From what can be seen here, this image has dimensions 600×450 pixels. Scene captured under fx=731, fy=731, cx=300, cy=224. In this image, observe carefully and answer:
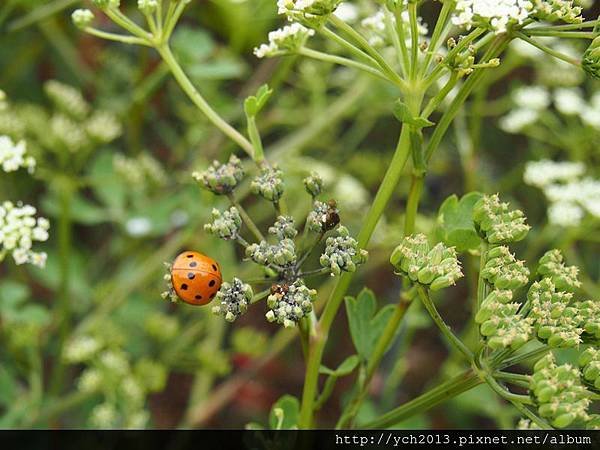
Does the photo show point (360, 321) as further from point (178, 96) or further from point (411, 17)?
point (178, 96)

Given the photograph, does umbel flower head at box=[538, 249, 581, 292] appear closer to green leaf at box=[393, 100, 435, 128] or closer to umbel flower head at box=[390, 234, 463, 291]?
umbel flower head at box=[390, 234, 463, 291]

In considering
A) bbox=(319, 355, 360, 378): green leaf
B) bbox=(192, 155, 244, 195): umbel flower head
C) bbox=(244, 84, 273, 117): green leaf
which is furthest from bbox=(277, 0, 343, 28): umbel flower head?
bbox=(319, 355, 360, 378): green leaf

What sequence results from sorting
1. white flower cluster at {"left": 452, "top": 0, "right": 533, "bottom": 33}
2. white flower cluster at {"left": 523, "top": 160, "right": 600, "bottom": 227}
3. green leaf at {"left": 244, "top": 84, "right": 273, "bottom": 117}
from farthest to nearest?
white flower cluster at {"left": 523, "top": 160, "right": 600, "bottom": 227} → green leaf at {"left": 244, "top": 84, "right": 273, "bottom": 117} → white flower cluster at {"left": 452, "top": 0, "right": 533, "bottom": 33}

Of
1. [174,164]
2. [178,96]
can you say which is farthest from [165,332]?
[178,96]

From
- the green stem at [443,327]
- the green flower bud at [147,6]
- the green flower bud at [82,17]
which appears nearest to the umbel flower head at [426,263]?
the green stem at [443,327]

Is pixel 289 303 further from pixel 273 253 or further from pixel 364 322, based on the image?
pixel 364 322

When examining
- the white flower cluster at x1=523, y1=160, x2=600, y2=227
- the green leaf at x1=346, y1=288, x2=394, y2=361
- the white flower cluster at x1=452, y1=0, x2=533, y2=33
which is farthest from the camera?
the white flower cluster at x1=523, y1=160, x2=600, y2=227
